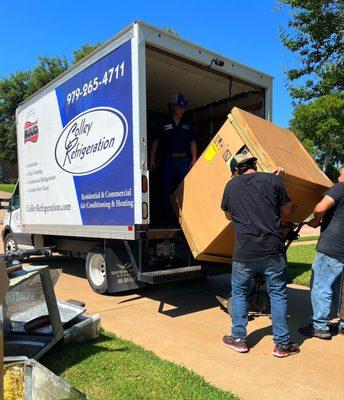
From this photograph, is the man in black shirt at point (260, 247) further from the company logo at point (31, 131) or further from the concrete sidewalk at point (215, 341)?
the company logo at point (31, 131)

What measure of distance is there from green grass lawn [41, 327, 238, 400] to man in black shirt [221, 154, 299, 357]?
88 cm

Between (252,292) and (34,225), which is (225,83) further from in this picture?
(34,225)

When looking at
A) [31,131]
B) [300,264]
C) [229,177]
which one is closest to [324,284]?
[229,177]

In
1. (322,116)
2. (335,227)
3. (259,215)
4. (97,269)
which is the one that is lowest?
(97,269)

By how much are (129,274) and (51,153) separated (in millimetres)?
2424

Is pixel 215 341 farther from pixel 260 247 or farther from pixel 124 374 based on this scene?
pixel 124 374

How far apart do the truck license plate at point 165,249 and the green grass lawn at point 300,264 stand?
2387mm

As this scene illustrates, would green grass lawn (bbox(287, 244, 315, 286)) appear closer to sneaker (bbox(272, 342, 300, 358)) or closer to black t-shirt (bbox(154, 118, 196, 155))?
black t-shirt (bbox(154, 118, 196, 155))

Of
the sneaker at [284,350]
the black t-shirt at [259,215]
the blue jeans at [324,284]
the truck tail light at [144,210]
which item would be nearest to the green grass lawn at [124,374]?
the sneaker at [284,350]

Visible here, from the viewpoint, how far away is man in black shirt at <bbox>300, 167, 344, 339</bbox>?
443 cm

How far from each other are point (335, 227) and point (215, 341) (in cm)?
168

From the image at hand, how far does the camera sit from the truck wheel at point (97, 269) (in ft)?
21.1

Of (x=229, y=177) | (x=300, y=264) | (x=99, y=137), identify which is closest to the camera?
(x=229, y=177)

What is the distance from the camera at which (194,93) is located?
24.3 feet
